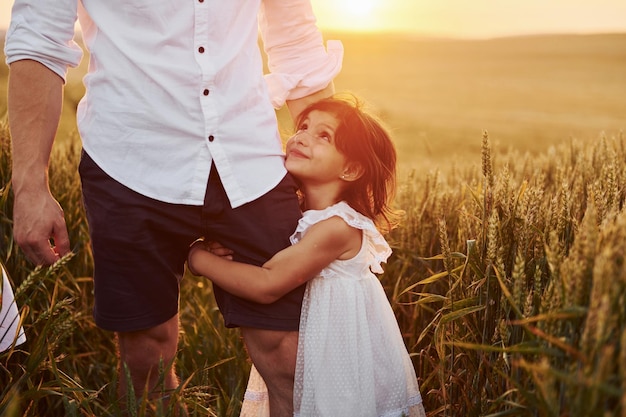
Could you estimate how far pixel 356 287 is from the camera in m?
2.31

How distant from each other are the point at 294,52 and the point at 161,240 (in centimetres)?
84

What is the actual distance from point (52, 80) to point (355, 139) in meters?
0.95

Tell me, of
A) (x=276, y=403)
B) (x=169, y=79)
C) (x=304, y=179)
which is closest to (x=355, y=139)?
(x=304, y=179)

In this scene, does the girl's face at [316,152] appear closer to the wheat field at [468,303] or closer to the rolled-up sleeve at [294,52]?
the rolled-up sleeve at [294,52]

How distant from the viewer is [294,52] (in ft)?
8.52

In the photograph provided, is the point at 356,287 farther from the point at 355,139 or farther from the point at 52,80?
the point at 52,80

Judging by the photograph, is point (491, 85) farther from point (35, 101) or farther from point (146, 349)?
point (35, 101)

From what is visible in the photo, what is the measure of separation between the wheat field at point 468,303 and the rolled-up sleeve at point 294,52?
0.23m

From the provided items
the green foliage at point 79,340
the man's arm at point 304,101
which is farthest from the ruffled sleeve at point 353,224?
the green foliage at point 79,340

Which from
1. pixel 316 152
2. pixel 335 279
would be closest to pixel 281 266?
pixel 335 279

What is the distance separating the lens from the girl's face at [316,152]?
2379 millimetres

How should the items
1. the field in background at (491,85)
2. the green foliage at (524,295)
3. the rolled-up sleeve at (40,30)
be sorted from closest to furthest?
the green foliage at (524,295) < the rolled-up sleeve at (40,30) < the field in background at (491,85)

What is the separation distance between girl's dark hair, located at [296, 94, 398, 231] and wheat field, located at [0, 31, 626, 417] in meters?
0.22

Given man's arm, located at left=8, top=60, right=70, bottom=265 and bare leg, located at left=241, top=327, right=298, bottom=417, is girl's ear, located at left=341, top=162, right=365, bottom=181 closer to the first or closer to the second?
bare leg, located at left=241, top=327, right=298, bottom=417
